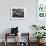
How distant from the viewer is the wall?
5.76 m

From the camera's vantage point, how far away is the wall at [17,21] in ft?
18.9

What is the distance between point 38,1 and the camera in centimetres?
579

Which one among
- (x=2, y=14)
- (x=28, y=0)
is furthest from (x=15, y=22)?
(x=28, y=0)

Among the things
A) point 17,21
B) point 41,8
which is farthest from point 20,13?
point 41,8

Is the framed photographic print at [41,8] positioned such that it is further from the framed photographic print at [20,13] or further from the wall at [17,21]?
the framed photographic print at [20,13]

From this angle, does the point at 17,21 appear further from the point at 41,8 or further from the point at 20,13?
the point at 41,8

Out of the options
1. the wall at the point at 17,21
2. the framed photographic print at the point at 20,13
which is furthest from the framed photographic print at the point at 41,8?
the framed photographic print at the point at 20,13

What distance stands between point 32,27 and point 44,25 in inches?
18.6

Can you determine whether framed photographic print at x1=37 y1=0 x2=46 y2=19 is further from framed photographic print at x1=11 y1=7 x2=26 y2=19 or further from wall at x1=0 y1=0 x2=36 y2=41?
framed photographic print at x1=11 y1=7 x2=26 y2=19

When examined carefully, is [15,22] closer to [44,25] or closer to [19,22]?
[19,22]

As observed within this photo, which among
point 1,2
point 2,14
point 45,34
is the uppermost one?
point 1,2

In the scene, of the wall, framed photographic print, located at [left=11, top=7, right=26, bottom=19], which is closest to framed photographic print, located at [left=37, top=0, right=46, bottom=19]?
the wall

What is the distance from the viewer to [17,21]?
5816mm

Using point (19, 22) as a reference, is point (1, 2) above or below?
above
